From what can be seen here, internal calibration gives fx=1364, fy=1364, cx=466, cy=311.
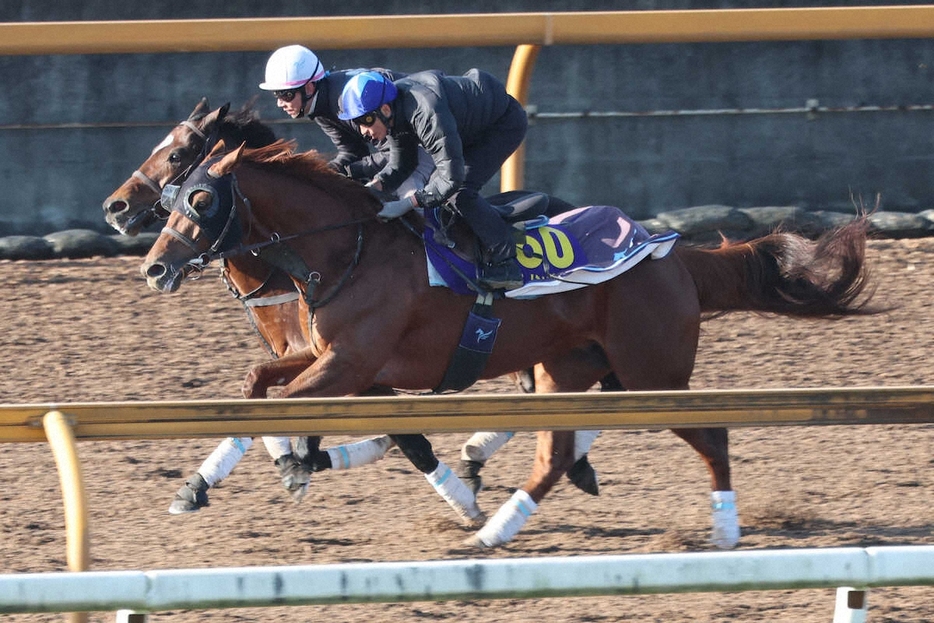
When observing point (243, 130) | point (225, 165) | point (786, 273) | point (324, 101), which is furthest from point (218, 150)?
point (786, 273)

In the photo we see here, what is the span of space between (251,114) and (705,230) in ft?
10.3

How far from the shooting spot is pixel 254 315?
18.3ft

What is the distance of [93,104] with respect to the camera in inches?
330

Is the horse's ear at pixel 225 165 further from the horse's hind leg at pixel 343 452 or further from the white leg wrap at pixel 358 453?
the white leg wrap at pixel 358 453

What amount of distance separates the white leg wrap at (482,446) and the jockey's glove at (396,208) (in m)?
1.01

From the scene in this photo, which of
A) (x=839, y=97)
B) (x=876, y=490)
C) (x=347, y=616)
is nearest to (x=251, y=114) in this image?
(x=347, y=616)

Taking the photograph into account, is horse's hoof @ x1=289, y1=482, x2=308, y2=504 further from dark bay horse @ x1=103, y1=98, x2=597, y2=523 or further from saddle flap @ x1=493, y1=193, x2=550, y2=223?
saddle flap @ x1=493, y1=193, x2=550, y2=223

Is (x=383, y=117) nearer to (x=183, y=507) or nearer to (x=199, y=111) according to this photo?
(x=199, y=111)

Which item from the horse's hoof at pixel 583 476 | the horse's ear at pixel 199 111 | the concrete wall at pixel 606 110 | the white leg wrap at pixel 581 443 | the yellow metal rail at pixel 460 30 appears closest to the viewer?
the white leg wrap at pixel 581 443

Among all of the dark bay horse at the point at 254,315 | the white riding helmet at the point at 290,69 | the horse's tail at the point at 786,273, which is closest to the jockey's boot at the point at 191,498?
the dark bay horse at the point at 254,315

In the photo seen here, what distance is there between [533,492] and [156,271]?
163cm

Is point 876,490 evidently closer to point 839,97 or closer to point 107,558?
point 107,558

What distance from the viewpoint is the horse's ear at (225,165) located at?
5.02m

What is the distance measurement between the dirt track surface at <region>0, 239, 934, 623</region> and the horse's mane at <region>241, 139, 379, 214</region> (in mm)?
1230
